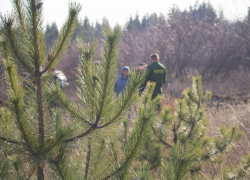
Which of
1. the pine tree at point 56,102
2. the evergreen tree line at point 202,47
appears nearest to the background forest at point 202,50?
the evergreen tree line at point 202,47

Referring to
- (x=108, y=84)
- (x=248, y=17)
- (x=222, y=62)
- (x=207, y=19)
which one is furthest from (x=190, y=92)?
(x=207, y=19)

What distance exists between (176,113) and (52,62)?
200cm

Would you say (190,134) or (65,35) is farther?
(190,134)

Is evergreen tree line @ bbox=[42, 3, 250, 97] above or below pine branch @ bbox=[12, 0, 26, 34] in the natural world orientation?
above

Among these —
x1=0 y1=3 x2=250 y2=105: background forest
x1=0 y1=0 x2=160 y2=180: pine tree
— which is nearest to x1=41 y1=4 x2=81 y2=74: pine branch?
x1=0 y1=0 x2=160 y2=180: pine tree

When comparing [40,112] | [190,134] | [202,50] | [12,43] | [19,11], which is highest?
[202,50]

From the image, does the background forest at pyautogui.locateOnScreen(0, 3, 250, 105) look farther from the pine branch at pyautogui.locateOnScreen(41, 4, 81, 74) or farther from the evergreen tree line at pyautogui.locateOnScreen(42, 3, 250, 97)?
the pine branch at pyautogui.locateOnScreen(41, 4, 81, 74)

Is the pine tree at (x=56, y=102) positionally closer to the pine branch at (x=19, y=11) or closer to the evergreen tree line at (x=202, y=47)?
the pine branch at (x=19, y=11)

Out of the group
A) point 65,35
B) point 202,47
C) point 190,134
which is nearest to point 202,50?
point 202,47

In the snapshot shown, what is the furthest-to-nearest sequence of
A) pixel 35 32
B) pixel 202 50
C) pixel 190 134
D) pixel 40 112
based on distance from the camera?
pixel 202 50 < pixel 190 134 < pixel 40 112 < pixel 35 32

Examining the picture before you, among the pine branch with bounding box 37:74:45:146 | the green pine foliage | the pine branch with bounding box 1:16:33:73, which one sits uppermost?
the pine branch with bounding box 1:16:33:73

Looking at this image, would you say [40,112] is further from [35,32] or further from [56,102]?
[35,32]

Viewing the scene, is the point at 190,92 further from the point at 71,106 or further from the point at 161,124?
the point at 71,106

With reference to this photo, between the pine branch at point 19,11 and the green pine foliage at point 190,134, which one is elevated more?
the pine branch at point 19,11
